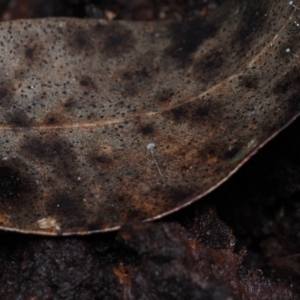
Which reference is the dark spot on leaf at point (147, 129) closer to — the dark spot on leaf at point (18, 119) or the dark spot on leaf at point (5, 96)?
the dark spot on leaf at point (18, 119)

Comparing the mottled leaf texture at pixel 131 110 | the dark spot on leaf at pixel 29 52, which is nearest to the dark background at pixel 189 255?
the mottled leaf texture at pixel 131 110

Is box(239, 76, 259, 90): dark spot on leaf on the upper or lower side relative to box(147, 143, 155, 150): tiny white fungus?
upper

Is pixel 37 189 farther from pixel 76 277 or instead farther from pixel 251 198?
pixel 251 198

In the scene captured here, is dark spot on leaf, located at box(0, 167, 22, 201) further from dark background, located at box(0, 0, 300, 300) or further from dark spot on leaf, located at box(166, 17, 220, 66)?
dark spot on leaf, located at box(166, 17, 220, 66)

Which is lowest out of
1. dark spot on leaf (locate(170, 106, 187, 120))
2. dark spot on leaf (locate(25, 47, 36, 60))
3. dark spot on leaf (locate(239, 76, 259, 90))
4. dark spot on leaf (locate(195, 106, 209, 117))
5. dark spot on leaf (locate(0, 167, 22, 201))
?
dark spot on leaf (locate(0, 167, 22, 201))

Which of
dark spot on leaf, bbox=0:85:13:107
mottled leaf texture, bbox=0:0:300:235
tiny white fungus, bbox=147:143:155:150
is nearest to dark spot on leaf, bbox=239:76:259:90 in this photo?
mottled leaf texture, bbox=0:0:300:235

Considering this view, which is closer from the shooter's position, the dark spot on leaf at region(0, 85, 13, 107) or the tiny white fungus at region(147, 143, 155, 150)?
the tiny white fungus at region(147, 143, 155, 150)

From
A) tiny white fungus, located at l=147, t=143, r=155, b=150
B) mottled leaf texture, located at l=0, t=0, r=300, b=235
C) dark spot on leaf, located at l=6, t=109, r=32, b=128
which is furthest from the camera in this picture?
dark spot on leaf, located at l=6, t=109, r=32, b=128

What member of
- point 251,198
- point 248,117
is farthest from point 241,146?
point 251,198

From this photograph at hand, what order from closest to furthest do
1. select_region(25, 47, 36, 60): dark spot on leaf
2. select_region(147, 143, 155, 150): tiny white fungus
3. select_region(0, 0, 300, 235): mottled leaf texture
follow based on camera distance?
select_region(0, 0, 300, 235): mottled leaf texture → select_region(147, 143, 155, 150): tiny white fungus → select_region(25, 47, 36, 60): dark spot on leaf
